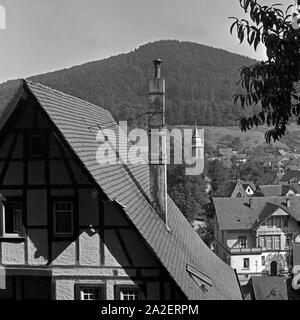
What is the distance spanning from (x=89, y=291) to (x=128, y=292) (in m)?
0.69

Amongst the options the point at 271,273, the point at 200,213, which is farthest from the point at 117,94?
the point at 200,213

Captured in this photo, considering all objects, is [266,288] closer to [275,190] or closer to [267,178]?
[275,190]

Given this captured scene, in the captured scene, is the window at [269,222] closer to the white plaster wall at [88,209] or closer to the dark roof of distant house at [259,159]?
the white plaster wall at [88,209]

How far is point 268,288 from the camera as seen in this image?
18453 millimetres

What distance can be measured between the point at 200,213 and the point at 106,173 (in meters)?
31.4

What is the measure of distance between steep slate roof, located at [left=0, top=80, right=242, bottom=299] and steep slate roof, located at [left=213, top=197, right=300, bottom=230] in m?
20.6

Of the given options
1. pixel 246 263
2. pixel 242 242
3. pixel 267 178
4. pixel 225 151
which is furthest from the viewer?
pixel 225 151

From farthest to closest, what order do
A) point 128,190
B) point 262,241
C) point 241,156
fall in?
point 241,156, point 262,241, point 128,190

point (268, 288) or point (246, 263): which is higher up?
point (268, 288)

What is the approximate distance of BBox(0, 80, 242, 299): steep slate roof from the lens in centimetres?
680

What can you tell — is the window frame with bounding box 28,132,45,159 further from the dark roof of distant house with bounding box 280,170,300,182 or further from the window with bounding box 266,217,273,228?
the dark roof of distant house with bounding box 280,170,300,182

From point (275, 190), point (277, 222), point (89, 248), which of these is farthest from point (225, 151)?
point (89, 248)

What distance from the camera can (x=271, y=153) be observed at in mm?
63438

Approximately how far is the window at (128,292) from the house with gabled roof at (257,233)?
856 inches
